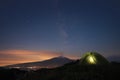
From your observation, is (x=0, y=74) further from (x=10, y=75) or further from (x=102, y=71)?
(x=102, y=71)

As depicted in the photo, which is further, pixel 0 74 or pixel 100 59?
pixel 0 74

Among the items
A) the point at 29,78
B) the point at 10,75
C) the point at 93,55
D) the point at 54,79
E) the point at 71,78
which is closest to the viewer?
the point at 71,78

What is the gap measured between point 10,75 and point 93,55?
2005 cm

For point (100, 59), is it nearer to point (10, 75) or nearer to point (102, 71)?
point (102, 71)

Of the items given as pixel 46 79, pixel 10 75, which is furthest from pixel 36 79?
pixel 10 75

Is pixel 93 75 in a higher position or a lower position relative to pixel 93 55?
lower

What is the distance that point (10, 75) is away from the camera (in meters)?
55.9

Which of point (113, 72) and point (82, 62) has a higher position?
point (82, 62)

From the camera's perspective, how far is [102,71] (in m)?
30.7

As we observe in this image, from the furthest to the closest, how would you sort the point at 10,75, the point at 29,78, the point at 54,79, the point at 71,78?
the point at 10,75, the point at 29,78, the point at 54,79, the point at 71,78

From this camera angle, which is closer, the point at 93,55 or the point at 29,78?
the point at 29,78

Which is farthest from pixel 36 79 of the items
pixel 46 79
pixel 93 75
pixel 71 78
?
pixel 93 75

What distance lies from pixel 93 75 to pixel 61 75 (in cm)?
435

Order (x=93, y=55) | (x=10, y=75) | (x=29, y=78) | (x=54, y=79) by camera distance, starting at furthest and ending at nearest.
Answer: (x=10, y=75) < (x=93, y=55) < (x=29, y=78) < (x=54, y=79)
